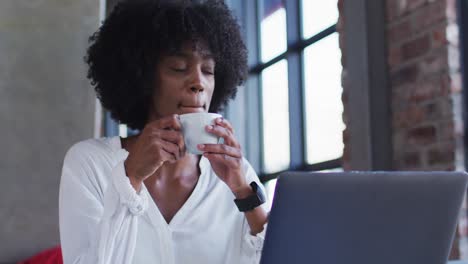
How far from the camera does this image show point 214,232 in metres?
1.32

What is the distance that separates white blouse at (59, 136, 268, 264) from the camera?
1087 millimetres

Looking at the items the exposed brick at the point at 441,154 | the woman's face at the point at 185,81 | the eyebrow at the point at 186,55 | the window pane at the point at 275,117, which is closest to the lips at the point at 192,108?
the woman's face at the point at 185,81

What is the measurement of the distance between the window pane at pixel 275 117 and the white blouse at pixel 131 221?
168 cm

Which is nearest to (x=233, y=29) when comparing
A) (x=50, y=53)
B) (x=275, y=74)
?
(x=50, y=53)

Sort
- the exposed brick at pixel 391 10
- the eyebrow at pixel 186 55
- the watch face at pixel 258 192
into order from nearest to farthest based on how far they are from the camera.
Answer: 1. the watch face at pixel 258 192
2. the eyebrow at pixel 186 55
3. the exposed brick at pixel 391 10

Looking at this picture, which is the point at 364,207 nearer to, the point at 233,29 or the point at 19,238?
the point at 233,29

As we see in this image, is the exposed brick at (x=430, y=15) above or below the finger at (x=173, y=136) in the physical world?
above

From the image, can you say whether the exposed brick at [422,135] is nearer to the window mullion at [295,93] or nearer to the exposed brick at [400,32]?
the exposed brick at [400,32]

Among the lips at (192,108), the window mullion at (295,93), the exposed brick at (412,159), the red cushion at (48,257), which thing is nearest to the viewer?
the lips at (192,108)

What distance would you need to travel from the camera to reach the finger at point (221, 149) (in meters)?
1.02

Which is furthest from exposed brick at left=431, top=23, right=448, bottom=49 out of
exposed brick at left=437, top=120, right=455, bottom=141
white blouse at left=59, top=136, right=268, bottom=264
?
white blouse at left=59, top=136, right=268, bottom=264

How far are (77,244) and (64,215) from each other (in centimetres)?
7

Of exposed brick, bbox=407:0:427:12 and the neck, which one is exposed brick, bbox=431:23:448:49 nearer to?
exposed brick, bbox=407:0:427:12

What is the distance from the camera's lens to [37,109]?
1.63 m
